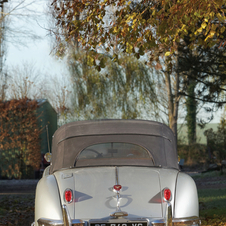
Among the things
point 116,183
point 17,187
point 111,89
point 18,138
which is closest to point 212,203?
point 116,183

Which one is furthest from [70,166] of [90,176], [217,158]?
[217,158]

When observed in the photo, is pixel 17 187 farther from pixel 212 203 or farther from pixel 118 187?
pixel 118 187

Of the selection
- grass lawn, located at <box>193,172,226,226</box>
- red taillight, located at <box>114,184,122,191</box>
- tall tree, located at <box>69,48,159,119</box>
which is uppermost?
tall tree, located at <box>69,48,159,119</box>

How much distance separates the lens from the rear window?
186 inches

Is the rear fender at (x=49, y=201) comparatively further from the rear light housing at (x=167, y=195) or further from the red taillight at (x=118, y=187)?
the rear light housing at (x=167, y=195)

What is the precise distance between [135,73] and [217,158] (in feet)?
23.7

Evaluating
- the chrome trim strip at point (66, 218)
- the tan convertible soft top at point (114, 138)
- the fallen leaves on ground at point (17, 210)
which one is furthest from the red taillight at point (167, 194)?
the fallen leaves on ground at point (17, 210)

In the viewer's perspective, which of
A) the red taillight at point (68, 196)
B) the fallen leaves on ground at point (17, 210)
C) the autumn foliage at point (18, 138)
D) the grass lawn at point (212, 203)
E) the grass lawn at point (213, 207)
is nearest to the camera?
the red taillight at point (68, 196)

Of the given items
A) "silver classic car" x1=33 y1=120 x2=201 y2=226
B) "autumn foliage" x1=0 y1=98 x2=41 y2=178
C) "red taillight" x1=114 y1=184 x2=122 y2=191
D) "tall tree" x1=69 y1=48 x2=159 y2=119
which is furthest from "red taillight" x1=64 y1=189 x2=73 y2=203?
"tall tree" x1=69 y1=48 x2=159 y2=119

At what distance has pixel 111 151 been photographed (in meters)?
4.85

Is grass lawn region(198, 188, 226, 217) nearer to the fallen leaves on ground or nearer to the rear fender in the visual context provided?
the fallen leaves on ground

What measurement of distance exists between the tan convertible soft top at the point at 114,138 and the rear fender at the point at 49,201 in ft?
1.64

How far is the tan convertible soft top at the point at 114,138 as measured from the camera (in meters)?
4.40

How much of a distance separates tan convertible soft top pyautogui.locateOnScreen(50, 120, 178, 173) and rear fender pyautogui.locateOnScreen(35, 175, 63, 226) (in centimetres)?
50
